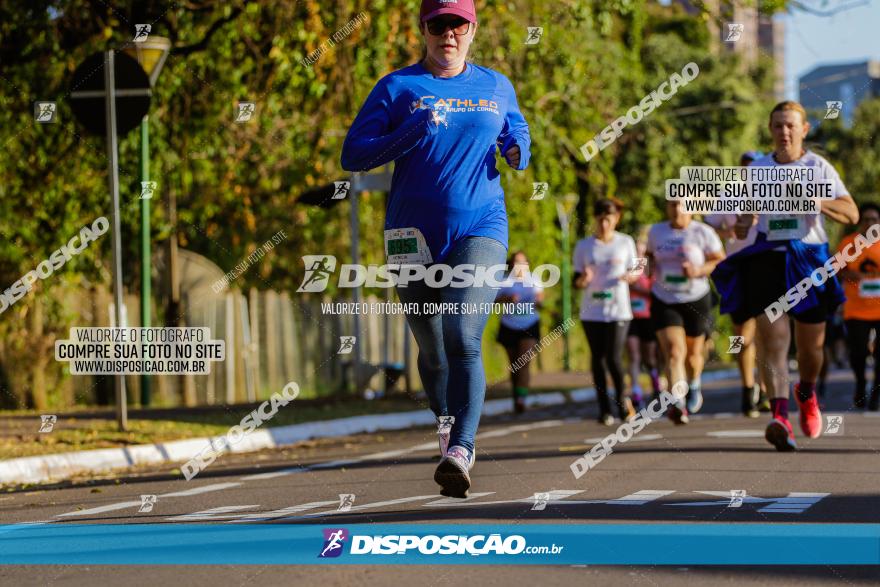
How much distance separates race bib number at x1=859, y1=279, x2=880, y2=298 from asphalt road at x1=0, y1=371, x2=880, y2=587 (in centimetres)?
324

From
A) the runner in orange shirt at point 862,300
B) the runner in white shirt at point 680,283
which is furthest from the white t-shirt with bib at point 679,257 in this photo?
the runner in orange shirt at point 862,300

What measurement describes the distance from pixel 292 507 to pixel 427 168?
1.91 m

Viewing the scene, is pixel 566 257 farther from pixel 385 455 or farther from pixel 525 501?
pixel 525 501

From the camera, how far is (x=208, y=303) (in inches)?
882

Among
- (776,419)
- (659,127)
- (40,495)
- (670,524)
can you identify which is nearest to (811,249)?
(776,419)

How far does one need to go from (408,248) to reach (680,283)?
718 cm

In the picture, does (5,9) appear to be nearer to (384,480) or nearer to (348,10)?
(348,10)

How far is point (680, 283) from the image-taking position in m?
13.7

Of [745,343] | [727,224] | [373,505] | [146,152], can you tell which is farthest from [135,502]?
[146,152]

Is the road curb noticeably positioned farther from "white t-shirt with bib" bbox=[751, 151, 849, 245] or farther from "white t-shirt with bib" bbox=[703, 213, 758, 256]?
"white t-shirt with bib" bbox=[751, 151, 849, 245]

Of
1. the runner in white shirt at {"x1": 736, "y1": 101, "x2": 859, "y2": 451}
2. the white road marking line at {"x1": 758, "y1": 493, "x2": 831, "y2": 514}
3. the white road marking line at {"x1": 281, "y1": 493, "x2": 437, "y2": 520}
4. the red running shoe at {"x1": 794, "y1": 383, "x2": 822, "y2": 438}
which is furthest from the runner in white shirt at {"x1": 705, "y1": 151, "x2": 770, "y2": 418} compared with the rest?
the white road marking line at {"x1": 281, "y1": 493, "x2": 437, "y2": 520}

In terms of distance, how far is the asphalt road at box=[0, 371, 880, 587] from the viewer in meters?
5.29

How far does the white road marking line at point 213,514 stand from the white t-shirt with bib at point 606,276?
6707 millimetres

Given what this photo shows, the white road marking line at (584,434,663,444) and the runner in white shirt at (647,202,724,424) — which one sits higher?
the runner in white shirt at (647,202,724,424)
